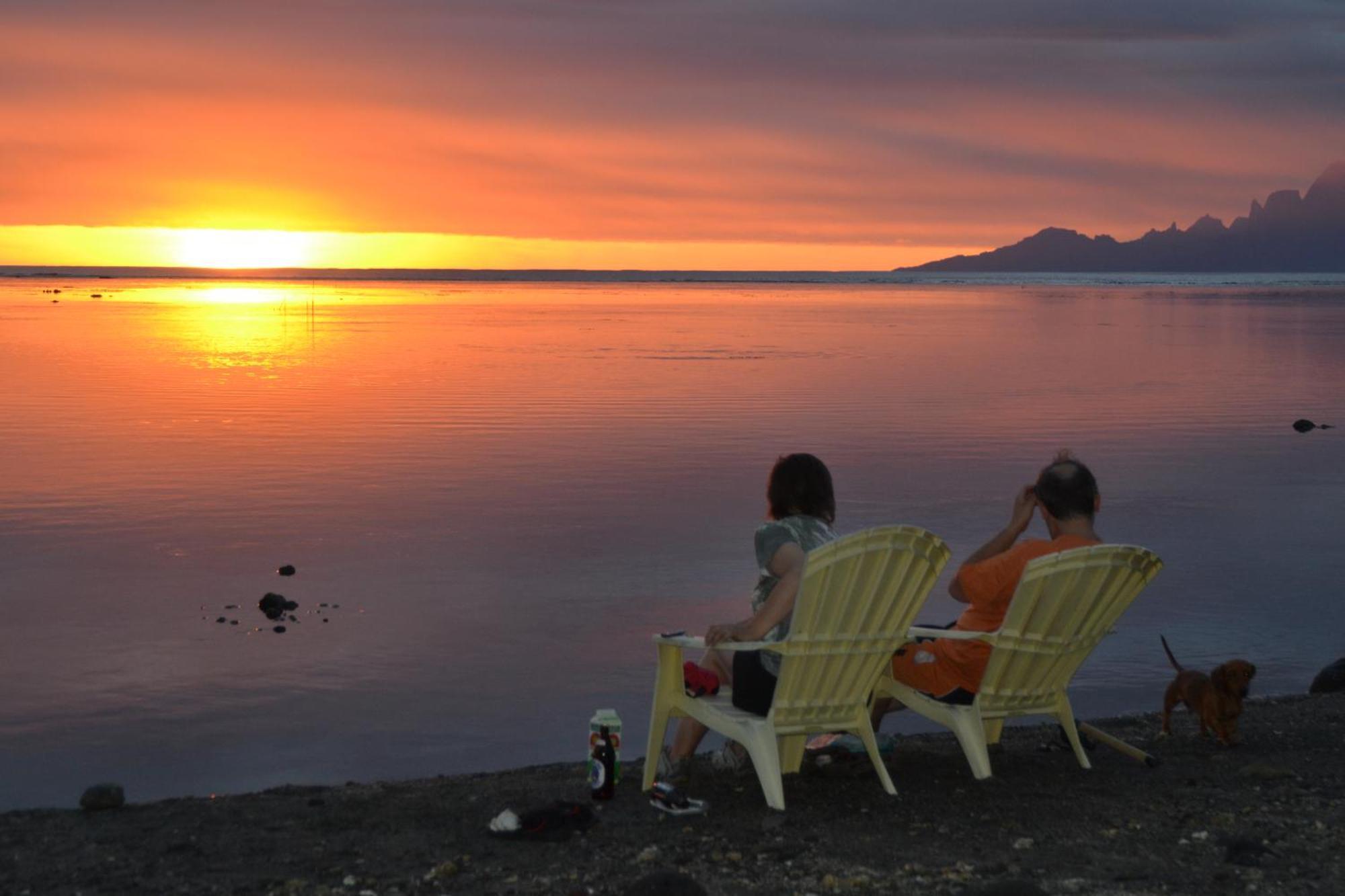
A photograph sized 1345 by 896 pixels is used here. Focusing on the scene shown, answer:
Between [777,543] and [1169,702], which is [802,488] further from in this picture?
[1169,702]

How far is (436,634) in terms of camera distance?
899 centimetres

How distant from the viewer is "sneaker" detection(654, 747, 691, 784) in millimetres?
6215

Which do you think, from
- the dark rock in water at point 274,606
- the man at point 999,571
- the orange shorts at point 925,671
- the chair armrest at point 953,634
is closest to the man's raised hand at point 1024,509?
the man at point 999,571

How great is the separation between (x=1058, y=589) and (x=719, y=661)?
53.5 inches

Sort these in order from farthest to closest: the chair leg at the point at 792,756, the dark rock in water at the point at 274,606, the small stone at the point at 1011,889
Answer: the dark rock in water at the point at 274,606 < the chair leg at the point at 792,756 < the small stone at the point at 1011,889

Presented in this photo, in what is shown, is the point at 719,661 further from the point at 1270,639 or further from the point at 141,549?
the point at 141,549

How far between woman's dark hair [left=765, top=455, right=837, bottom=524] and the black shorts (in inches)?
22.2

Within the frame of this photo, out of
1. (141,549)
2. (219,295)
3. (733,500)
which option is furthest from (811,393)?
(219,295)

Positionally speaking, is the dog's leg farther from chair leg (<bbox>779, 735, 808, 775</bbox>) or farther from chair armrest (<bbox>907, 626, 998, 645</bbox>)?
chair leg (<bbox>779, 735, 808, 775</bbox>)

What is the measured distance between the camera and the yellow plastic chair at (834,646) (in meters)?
5.68

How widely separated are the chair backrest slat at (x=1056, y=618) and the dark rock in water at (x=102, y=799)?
334 cm

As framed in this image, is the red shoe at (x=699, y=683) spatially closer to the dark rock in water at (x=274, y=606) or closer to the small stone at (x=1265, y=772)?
the small stone at (x=1265, y=772)

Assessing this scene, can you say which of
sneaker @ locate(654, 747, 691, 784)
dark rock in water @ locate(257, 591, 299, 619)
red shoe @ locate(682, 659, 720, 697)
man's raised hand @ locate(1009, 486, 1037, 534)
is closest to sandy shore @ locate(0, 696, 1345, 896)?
sneaker @ locate(654, 747, 691, 784)

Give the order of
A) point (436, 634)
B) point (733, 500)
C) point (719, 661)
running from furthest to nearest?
point (733, 500) → point (436, 634) → point (719, 661)
